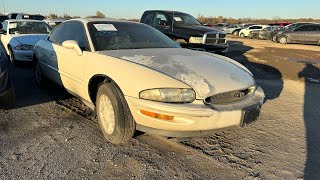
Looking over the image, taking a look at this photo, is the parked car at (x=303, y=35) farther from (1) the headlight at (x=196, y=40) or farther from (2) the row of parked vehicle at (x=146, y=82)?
(2) the row of parked vehicle at (x=146, y=82)

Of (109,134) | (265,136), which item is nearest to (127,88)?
(109,134)

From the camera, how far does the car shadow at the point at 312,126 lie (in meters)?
3.22

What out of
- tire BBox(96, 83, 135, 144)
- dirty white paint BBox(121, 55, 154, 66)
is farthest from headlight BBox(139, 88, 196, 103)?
dirty white paint BBox(121, 55, 154, 66)

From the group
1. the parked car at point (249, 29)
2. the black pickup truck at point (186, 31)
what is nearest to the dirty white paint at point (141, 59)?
the black pickup truck at point (186, 31)

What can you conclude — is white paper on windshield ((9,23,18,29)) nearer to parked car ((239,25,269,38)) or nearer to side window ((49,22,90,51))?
side window ((49,22,90,51))

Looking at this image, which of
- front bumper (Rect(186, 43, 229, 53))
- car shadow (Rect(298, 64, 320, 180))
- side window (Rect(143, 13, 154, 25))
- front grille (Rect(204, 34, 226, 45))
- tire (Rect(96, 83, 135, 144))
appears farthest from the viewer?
side window (Rect(143, 13, 154, 25))

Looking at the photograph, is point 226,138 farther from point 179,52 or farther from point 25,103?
point 25,103

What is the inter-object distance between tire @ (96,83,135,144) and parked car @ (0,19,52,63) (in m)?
5.88

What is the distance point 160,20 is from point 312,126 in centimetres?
775

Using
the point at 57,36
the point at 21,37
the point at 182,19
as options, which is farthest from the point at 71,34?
the point at 182,19

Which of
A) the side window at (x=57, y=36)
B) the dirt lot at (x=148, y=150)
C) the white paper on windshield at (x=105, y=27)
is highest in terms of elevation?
the white paper on windshield at (x=105, y=27)

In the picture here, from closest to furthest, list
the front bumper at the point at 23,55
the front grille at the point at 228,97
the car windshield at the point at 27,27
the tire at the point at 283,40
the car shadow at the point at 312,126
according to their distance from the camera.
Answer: the car shadow at the point at 312,126 → the front grille at the point at 228,97 → the front bumper at the point at 23,55 → the car windshield at the point at 27,27 → the tire at the point at 283,40

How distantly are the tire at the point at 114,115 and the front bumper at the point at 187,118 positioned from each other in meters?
Answer: 0.12

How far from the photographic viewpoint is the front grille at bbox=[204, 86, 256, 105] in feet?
11.0
